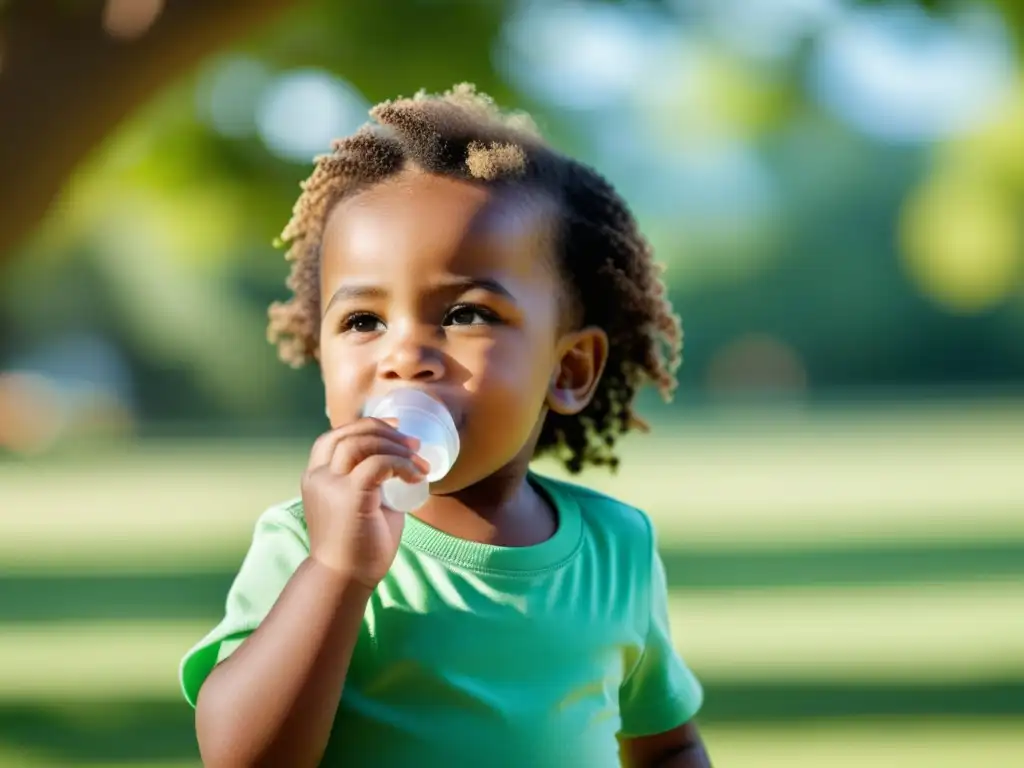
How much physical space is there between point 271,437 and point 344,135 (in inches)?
801

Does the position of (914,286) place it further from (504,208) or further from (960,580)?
(504,208)

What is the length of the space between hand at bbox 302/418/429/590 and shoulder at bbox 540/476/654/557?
38 cm

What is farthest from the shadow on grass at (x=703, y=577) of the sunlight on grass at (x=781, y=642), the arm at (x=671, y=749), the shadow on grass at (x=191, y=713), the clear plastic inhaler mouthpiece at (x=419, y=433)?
the clear plastic inhaler mouthpiece at (x=419, y=433)

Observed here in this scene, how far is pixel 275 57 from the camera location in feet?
16.4

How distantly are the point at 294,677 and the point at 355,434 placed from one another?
0.21m

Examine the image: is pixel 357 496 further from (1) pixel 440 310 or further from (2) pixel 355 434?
(1) pixel 440 310

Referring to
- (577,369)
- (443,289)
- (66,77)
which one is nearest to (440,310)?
(443,289)

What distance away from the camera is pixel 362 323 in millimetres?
1426

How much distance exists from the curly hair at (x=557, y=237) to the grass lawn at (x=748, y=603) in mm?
2304

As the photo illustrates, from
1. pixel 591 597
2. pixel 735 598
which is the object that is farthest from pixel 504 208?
pixel 735 598

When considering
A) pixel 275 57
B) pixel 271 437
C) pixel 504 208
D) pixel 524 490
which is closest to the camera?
pixel 504 208

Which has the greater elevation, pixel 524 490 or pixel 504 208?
pixel 504 208

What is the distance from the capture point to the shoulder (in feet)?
5.25

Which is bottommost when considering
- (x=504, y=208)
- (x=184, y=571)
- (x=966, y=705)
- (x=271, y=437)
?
(x=504, y=208)
